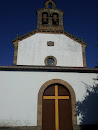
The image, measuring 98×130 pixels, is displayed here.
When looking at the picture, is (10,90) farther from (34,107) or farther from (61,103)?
(61,103)

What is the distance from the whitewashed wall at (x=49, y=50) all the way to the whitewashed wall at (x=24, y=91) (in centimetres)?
363

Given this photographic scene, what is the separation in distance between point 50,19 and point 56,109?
947cm

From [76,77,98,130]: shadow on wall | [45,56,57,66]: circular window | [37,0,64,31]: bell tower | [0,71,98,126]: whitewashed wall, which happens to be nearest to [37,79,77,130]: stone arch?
[0,71,98,126]: whitewashed wall

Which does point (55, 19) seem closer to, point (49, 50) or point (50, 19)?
point (50, 19)

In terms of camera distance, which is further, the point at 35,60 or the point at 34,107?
the point at 35,60

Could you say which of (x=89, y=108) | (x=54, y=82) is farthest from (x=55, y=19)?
A: (x=89, y=108)

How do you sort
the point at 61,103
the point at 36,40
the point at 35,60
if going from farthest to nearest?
the point at 36,40, the point at 35,60, the point at 61,103

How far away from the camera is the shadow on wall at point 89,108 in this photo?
6914mm

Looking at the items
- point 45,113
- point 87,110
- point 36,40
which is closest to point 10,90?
point 45,113

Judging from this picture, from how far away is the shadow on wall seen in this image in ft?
22.7

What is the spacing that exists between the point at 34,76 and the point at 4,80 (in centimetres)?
165

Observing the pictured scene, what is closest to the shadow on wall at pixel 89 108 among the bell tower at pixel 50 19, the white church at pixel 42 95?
the white church at pixel 42 95

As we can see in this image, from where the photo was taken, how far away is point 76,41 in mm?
12391

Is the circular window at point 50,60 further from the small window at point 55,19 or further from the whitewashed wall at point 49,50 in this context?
the small window at point 55,19
